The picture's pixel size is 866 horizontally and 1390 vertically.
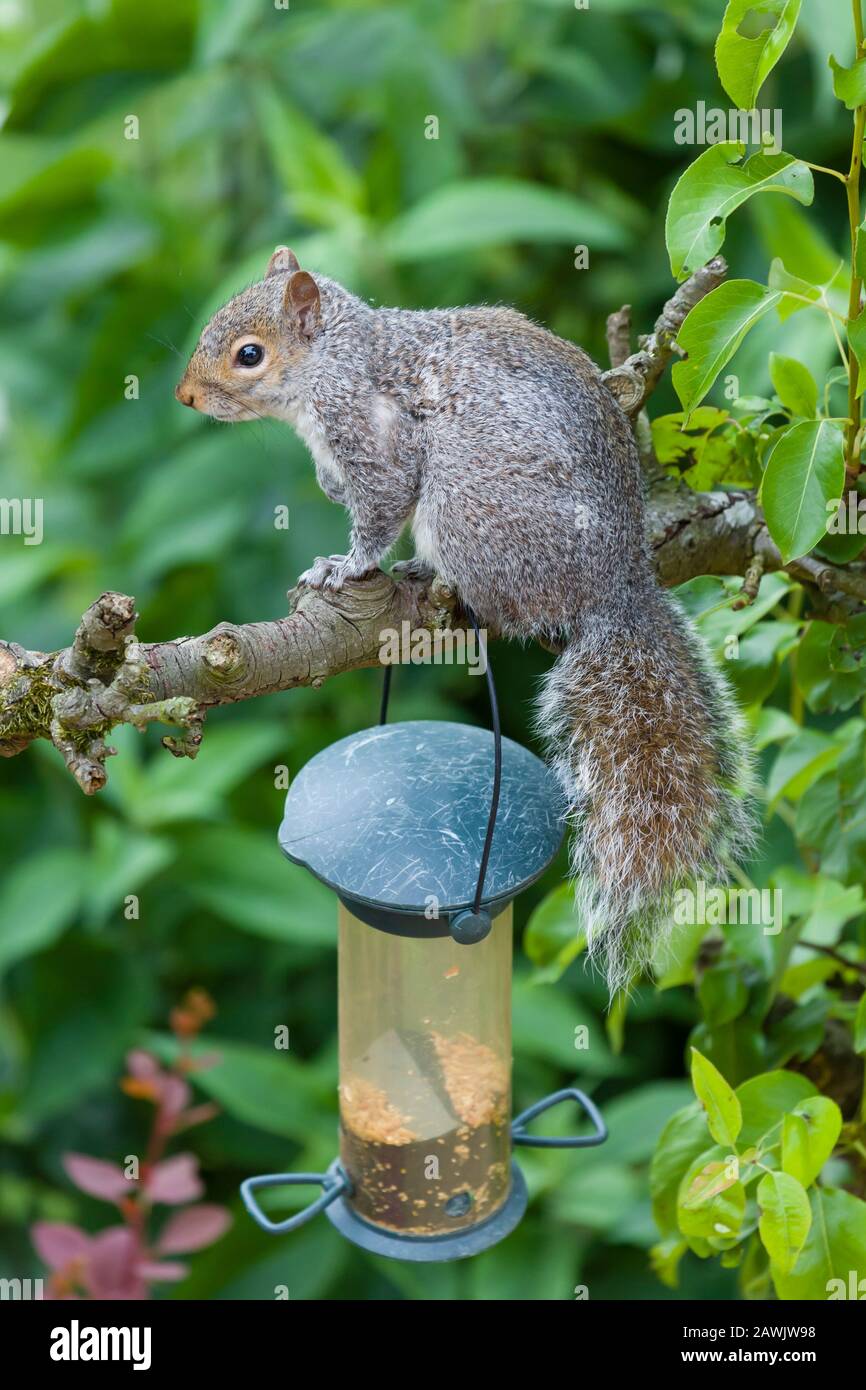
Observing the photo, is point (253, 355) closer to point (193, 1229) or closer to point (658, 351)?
point (658, 351)

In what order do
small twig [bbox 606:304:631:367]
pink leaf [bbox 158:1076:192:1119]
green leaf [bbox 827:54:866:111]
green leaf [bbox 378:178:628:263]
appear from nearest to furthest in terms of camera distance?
green leaf [bbox 827:54:866:111]
small twig [bbox 606:304:631:367]
pink leaf [bbox 158:1076:192:1119]
green leaf [bbox 378:178:628:263]

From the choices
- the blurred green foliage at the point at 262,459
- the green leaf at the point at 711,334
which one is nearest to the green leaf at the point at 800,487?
the green leaf at the point at 711,334

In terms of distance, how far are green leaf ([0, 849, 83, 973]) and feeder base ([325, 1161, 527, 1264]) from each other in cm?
66

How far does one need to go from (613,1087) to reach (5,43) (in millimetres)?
1880

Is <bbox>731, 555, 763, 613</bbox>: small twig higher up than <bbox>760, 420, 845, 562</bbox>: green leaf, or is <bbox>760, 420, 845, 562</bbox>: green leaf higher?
<bbox>760, 420, 845, 562</bbox>: green leaf

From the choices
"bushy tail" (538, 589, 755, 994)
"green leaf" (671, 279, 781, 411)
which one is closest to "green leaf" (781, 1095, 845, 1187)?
"bushy tail" (538, 589, 755, 994)

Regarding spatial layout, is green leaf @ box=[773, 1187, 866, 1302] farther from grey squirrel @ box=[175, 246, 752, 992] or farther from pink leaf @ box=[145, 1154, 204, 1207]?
pink leaf @ box=[145, 1154, 204, 1207]

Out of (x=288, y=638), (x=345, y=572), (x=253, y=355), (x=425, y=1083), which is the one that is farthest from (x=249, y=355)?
(x=425, y=1083)

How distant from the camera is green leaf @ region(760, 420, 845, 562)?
0.81 m

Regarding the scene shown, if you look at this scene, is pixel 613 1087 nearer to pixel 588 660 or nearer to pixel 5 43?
pixel 588 660

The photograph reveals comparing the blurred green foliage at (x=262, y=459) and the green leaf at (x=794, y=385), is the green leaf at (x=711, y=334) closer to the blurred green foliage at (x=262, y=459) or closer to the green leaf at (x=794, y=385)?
the green leaf at (x=794, y=385)

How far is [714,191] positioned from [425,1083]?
0.67 meters

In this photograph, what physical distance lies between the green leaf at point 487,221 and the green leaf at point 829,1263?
1.19 m

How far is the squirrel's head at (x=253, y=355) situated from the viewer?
3.75 ft
